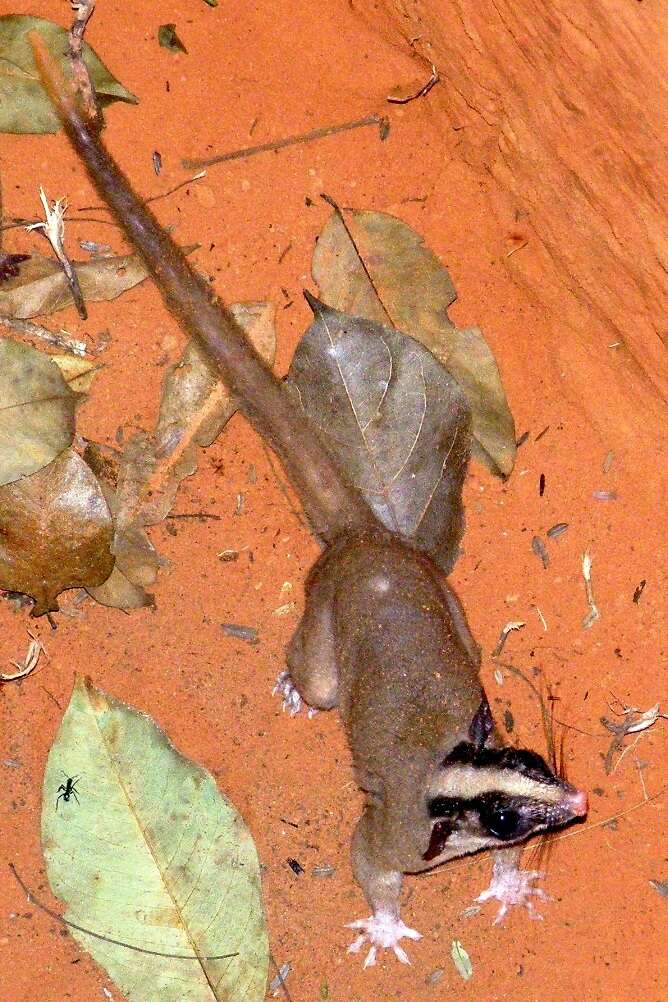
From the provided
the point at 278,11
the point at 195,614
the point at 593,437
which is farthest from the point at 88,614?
the point at 278,11

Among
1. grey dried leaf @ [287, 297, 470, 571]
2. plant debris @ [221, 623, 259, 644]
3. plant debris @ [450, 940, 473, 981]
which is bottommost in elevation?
plant debris @ [450, 940, 473, 981]

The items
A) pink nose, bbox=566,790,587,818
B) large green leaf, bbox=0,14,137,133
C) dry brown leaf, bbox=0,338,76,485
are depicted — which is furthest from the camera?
large green leaf, bbox=0,14,137,133

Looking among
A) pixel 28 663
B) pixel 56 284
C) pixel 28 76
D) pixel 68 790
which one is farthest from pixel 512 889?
pixel 28 76

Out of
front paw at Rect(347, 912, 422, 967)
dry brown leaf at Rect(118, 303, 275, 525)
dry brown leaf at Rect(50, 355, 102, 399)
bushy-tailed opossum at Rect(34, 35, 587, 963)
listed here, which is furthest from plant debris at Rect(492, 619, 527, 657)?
dry brown leaf at Rect(50, 355, 102, 399)

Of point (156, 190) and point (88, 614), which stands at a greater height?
point (156, 190)

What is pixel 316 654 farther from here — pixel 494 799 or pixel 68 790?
pixel 68 790

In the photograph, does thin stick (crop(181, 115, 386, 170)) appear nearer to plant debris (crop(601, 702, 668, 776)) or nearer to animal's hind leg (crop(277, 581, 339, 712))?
animal's hind leg (crop(277, 581, 339, 712))

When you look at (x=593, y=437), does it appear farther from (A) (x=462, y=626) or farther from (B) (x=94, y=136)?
(B) (x=94, y=136)
